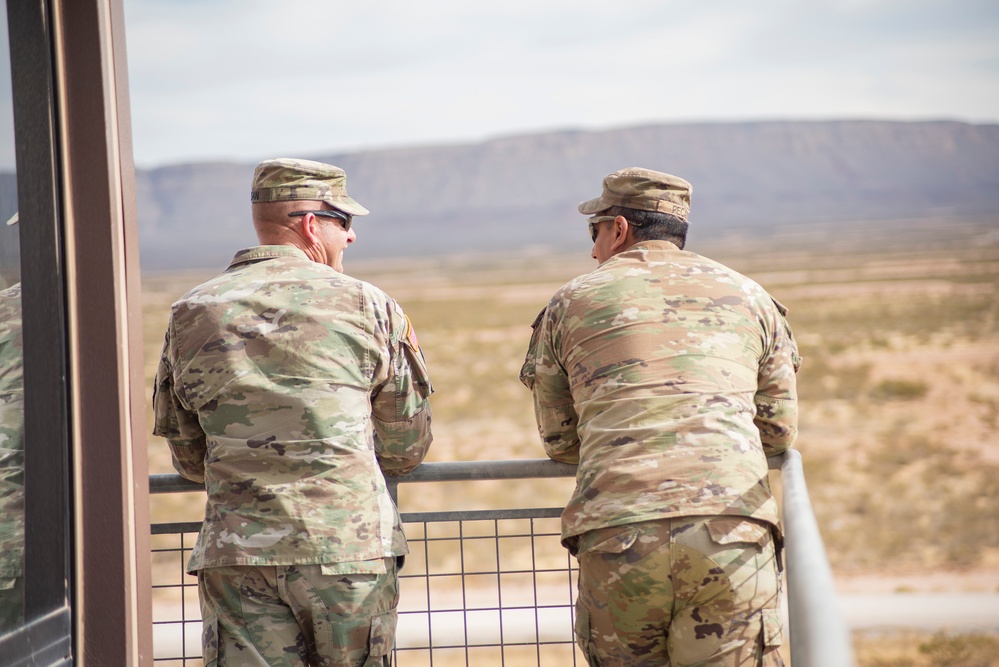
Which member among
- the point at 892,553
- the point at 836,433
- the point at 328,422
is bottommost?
the point at 892,553

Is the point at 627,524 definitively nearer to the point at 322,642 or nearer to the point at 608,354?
the point at 608,354

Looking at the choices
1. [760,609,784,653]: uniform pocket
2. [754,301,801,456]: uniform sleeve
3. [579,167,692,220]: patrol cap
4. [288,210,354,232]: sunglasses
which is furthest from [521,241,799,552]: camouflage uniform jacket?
[288,210,354,232]: sunglasses

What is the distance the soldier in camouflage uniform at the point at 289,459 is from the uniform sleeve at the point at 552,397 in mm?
425

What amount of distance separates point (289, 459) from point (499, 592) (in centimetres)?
71

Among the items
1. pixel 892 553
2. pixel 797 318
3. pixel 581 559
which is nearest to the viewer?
pixel 581 559

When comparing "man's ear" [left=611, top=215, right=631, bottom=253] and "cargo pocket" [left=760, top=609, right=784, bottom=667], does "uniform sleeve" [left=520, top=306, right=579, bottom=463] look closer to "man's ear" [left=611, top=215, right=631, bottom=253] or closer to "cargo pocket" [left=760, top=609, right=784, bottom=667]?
A: "man's ear" [left=611, top=215, right=631, bottom=253]

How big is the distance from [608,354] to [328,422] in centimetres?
74

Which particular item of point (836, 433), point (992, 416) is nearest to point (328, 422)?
point (836, 433)

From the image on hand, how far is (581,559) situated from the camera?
2.46 m

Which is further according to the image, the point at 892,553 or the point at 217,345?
the point at 892,553

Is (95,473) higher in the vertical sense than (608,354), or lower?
lower

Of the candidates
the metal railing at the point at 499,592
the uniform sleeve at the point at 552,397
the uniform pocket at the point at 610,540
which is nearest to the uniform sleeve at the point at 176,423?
the metal railing at the point at 499,592

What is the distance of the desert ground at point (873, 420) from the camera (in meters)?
14.0

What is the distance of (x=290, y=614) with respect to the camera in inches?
94.3
